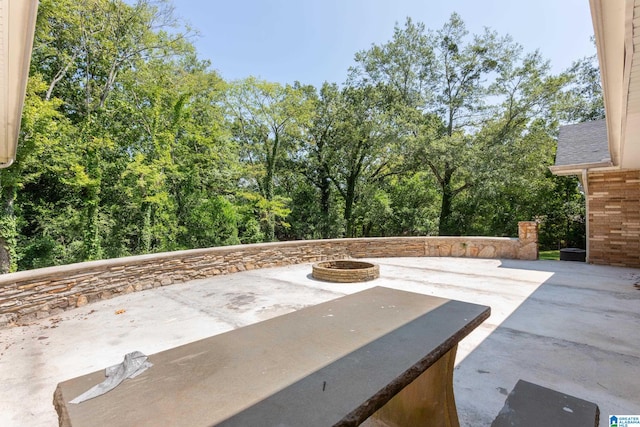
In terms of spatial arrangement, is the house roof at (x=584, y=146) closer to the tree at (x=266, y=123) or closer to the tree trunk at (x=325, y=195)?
the tree at (x=266, y=123)

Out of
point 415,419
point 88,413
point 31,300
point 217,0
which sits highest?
point 217,0

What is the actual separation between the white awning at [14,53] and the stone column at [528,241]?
9999mm

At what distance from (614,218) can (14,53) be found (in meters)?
10.8

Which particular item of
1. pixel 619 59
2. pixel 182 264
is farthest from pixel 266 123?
pixel 619 59

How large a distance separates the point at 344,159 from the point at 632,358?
14.5 meters

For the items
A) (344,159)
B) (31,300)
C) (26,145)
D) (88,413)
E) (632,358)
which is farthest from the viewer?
(344,159)

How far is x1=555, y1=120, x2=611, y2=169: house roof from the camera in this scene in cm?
713

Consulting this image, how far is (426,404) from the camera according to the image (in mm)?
1712

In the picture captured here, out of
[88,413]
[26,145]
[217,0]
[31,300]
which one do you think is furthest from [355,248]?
[26,145]

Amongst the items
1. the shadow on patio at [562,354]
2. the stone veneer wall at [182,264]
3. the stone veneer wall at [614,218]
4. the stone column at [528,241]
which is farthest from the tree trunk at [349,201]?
the shadow on patio at [562,354]

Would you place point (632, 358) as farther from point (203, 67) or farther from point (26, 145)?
point (203, 67)

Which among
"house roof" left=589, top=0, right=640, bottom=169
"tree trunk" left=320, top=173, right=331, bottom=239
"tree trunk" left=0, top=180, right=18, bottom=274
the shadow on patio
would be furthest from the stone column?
"tree trunk" left=0, top=180, right=18, bottom=274

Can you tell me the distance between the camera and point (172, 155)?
528 inches

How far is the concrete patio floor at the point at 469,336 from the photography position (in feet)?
7.47
